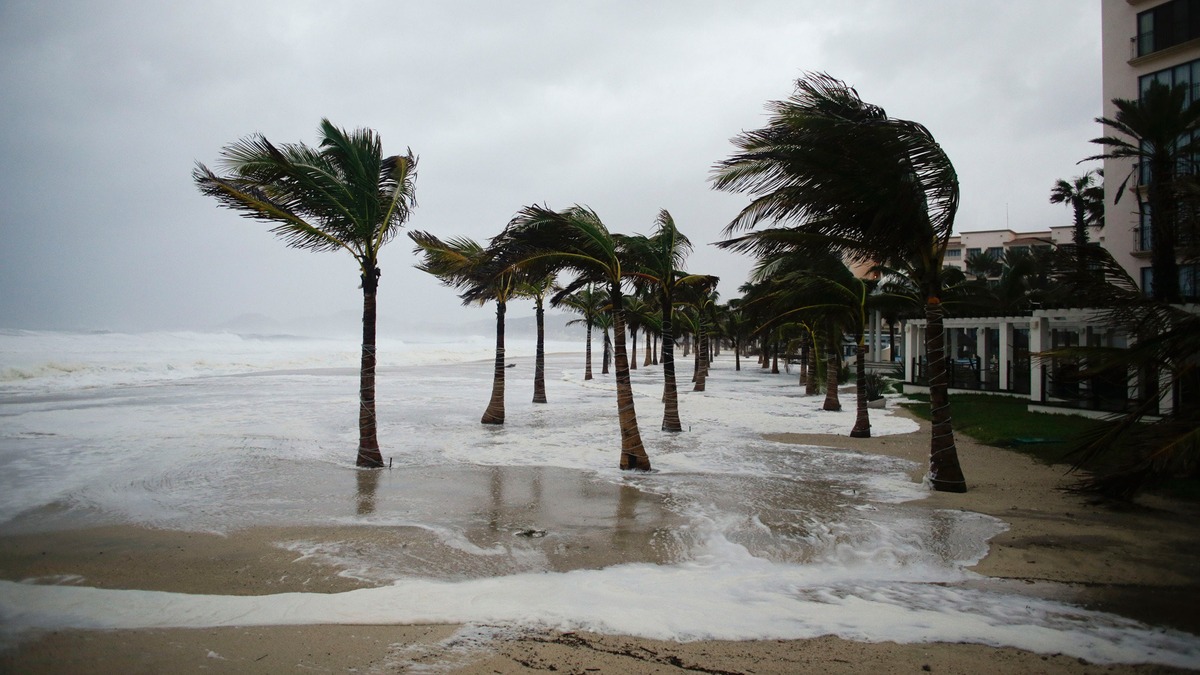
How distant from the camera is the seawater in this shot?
4664 millimetres

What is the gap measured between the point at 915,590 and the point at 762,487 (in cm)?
428

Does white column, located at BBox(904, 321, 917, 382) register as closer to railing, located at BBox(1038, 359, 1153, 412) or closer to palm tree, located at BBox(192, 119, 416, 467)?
railing, located at BBox(1038, 359, 1153, 412)

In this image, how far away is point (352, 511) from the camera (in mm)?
7969

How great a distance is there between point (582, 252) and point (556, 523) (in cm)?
555

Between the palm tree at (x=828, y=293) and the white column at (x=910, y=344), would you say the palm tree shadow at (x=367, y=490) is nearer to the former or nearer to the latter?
the palm tree at (x=828, y=293)

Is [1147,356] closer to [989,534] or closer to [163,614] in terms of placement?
[989,534]

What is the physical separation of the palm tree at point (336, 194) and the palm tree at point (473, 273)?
1.70 metres

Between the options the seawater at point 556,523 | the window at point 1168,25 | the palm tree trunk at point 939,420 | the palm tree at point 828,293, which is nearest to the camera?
the seawater at point 556,523

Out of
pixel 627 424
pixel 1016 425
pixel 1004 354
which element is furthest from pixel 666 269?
pixel 1004 354

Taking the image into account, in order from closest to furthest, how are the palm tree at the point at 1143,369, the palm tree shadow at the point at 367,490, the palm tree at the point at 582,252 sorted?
the palm tree at the point at 1143,369
the palm tree shadow at the point at 367,490
the palm tree at the point at 582,252

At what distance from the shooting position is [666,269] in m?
14.1

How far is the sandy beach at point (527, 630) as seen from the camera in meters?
3.95

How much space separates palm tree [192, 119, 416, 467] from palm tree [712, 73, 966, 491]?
6.00 meters

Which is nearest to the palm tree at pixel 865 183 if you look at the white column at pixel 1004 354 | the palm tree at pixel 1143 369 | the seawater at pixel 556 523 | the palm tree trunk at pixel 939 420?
the palm tree trunk at pixel 939 420
